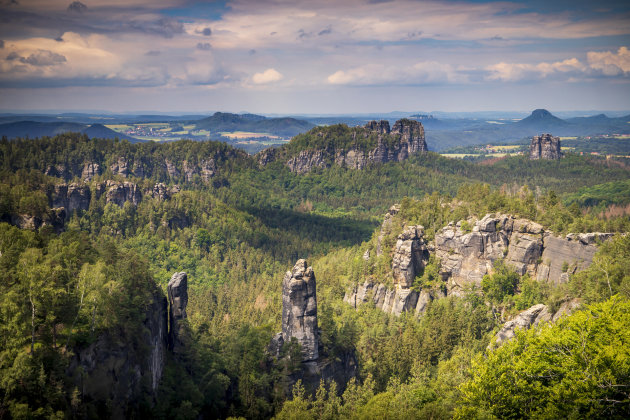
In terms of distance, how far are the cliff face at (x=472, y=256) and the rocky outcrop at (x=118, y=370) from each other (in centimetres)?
5073

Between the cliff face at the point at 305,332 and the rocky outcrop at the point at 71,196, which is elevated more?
the rocky outcrop at the point at 71,196

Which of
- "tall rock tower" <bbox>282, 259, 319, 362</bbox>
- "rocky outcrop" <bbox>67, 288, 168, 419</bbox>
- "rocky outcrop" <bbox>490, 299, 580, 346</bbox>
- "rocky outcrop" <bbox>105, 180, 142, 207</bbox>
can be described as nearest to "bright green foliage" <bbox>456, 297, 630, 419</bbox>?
"rocky outcrop" <bbox>490, 299, 580, 346</bbox>

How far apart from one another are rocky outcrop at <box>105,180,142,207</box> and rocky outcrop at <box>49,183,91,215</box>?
738 centimetres

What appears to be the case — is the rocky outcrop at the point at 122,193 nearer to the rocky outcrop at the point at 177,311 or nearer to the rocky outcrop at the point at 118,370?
the rocky outcrop at the point at 177,311

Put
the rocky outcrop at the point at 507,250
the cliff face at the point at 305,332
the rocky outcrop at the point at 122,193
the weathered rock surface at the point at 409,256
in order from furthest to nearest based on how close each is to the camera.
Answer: the rocky outcrop at the point at 122,193
the weathered rock surface at the point at 409,256
the rocky outcrop at the point at 507,250
the cliff face at the point at 305,332

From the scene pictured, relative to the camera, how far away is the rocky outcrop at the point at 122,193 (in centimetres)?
17035

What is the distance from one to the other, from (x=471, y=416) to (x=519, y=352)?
9889 millimetres

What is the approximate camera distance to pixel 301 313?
218 feet

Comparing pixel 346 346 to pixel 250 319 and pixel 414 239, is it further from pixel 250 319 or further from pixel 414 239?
pixel 250 319

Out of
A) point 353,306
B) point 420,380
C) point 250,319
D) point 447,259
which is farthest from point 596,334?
point 250,319

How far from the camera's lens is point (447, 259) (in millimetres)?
92812

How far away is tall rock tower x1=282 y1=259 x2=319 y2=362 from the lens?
65.9m

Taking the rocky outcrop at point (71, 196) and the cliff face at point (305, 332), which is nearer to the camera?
the cliff face at point (305, 332)

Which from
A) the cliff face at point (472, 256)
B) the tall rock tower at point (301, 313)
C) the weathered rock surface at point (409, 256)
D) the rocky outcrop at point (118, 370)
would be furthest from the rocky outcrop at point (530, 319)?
the rocky outcrop at point (118, 370)
